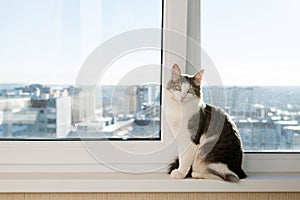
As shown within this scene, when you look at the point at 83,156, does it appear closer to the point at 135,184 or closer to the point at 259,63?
the point at 135,184

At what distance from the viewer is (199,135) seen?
1691mm

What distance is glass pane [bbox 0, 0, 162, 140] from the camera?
1.80 m

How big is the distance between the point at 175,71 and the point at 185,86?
68mm

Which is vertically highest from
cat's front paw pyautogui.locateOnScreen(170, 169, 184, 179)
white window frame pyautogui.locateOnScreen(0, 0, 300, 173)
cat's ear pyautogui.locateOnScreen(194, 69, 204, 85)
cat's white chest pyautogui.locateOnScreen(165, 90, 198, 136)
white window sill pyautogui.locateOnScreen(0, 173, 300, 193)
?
cat's ear pyautogui.locateOnScreen(194, 69, 204, 85)

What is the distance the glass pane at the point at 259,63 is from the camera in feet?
5.97

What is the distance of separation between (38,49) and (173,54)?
49 centimetres

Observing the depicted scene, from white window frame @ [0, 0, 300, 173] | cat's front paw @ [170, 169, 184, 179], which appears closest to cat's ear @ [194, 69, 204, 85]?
white window frame @ [0, 0, 300, 173]

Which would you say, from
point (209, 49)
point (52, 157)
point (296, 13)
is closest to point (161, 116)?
point (209, 49)

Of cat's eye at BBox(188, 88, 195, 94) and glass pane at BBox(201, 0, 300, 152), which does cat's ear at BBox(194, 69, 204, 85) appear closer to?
cat's eye at BBox(188, 88, 195, 94)

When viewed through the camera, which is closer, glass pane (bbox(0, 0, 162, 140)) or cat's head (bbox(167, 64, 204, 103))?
cat's head (bbox(167, 64, 204, 103))

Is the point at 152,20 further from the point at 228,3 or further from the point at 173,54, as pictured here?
the point at 228,3

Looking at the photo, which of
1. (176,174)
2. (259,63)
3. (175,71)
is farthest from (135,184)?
(259,63)

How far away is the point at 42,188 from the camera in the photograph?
5.48 ft

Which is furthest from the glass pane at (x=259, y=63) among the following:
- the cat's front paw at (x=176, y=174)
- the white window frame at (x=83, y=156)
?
the cat's front paw at (x=176, y=174)
